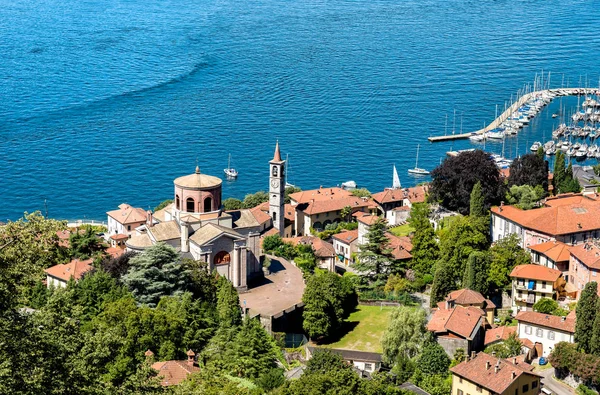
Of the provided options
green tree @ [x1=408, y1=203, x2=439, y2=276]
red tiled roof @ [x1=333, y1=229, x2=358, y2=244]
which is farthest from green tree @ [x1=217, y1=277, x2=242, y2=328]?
red tiled roof @ [x1=333, y1=229, x2=358, y2=244]

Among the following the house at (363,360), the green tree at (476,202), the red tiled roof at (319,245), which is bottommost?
the red tiled roof at (319,245)

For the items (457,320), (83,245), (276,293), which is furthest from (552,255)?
(83,245)

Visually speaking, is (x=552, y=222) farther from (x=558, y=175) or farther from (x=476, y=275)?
(x=558, y=175)

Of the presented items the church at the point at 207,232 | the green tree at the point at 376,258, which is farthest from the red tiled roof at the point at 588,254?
the church at the point at 207,232

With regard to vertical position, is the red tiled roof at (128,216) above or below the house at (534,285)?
below

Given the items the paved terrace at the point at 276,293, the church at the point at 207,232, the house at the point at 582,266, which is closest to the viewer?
the house at the point at 582,266

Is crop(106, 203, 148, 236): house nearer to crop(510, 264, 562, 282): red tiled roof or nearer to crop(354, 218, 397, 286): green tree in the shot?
crop(354, 218, 397, 286): green tree

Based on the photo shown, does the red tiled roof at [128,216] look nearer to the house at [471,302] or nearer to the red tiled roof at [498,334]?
the house at [471,302]
